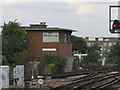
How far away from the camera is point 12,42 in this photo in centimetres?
4597

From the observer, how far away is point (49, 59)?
44125mm

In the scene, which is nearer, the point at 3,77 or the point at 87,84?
the point at 3,77

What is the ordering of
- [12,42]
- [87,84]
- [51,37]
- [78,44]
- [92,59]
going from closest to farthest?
[87,84] < [12,42] < [51,37] < [92,59] < [78,44]

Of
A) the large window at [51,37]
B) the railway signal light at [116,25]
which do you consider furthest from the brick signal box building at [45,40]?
the railway signal light at [116,25]

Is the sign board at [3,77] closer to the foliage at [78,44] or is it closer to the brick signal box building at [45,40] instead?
the brick signal box building at [45,40]

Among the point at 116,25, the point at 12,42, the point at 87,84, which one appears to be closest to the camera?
the point at 116,25

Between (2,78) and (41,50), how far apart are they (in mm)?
28656

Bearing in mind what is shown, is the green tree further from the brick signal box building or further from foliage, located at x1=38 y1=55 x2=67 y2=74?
foliage, located at x1=38 y1=55 x2=67 y2=74

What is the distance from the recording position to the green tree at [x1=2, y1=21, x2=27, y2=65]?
43781mm

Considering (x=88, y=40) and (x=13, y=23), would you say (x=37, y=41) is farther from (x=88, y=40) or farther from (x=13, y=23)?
(x=88, y=40)

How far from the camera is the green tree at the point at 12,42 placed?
144 ft

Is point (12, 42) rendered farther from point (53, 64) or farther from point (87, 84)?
point (87, 84)

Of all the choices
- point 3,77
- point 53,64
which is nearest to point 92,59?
point 53,64

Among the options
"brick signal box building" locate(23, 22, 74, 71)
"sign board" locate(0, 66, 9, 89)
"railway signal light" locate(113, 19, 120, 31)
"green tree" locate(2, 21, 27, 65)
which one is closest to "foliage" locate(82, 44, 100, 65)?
"brick signal box building" locate(23, 22, 74, 71)
